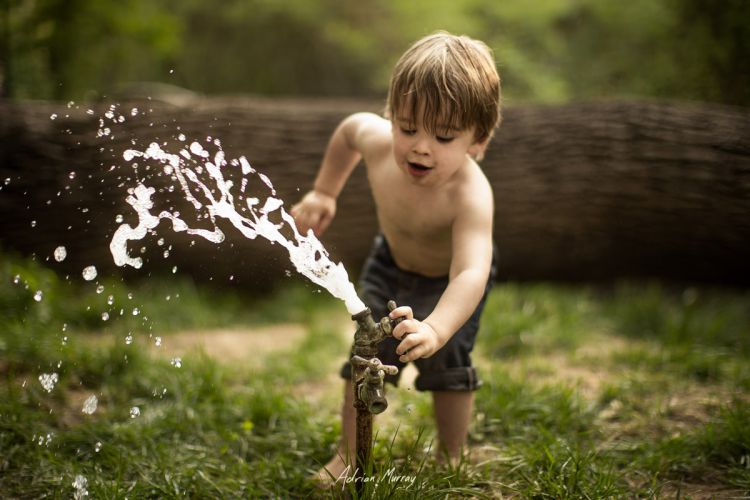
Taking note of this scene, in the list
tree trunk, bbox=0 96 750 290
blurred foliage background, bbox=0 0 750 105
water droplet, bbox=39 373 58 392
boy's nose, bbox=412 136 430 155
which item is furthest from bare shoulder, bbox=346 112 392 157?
blurred foliage background, bbox=0 0 750 105

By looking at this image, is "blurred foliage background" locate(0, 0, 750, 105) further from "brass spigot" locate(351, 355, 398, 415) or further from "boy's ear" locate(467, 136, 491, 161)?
"brass spigot" locate(351, 355, 398, 415)

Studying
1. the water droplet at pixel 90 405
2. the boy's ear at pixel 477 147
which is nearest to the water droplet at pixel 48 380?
the water droplet at pixel 90 405

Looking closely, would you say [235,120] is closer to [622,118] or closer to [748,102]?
[622,118]

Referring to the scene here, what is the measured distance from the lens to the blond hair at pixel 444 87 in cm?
184

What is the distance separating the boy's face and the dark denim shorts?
17.2 inches

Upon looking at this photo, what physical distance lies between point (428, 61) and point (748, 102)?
148 inches

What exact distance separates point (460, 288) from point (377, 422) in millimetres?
996

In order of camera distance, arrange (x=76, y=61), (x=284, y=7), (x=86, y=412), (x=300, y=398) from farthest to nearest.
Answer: (x=284, y=7), (x=76, y=61), (x=300, y=398), (x=86, y=412)

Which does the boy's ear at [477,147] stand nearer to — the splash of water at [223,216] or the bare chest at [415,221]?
the bare chest at [415,221]

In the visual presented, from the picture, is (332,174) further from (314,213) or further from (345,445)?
(345,445)

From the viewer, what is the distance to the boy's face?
188 cm

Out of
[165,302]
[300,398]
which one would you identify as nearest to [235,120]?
[165,302]

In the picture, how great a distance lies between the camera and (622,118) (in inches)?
139

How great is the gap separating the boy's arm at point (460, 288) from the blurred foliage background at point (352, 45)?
11.6 feet
